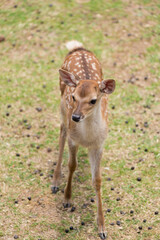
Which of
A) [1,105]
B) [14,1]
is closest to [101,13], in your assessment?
[14,1]

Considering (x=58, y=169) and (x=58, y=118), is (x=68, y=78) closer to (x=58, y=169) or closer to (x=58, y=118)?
(x=58, y=169)

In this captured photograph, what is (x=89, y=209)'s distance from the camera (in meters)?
5.48

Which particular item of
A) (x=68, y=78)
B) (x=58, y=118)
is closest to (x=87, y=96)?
(x=68, y=78)

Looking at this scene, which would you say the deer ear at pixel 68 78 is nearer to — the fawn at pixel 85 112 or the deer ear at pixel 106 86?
the fawn at pixel 85 112

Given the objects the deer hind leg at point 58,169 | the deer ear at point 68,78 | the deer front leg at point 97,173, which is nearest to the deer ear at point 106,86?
the deer ear at point 68,78

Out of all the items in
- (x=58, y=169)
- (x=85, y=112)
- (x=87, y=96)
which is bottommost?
(x=58, y=169)

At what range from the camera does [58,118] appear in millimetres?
7301

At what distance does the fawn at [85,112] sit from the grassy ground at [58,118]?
1.21 ft

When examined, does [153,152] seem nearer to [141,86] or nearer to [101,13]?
[141,86]

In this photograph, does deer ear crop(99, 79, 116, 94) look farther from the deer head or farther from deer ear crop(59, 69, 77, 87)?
deer ear crop(59, 69, 77, 87)

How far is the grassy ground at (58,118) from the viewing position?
5.31 meters

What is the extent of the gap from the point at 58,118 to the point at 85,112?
114 inches

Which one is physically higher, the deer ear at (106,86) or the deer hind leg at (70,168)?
the deer ear at (106,86)

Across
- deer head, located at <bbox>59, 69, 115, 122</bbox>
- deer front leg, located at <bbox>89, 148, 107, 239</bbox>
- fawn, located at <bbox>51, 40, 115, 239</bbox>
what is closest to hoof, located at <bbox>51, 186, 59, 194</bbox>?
fawn, located at <bbox>51, 40, 115, 239</bbox>
